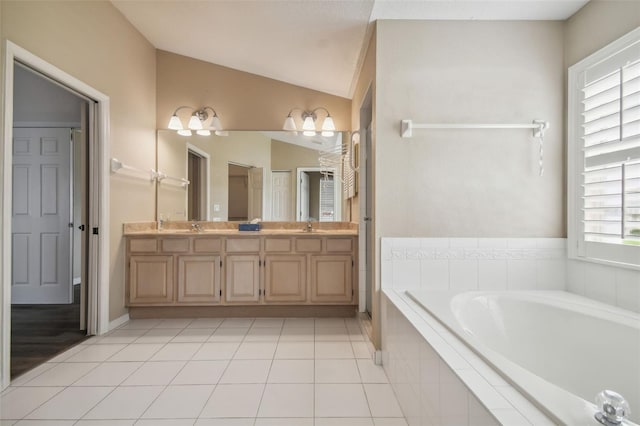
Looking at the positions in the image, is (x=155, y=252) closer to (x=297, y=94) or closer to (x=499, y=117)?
(x=297, y=94)

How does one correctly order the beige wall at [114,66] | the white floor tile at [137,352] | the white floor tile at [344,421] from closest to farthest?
1. the white floor tile at [344,421]
2. the beige wall at [114,66]
3. the white floor tile at [137,352]

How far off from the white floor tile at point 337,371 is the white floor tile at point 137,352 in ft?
4.02

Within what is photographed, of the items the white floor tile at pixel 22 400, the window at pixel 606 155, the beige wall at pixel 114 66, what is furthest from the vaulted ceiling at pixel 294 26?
the white floor tile at pixel 22 400

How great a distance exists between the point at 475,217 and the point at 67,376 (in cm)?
279

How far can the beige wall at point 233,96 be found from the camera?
3.52 metres

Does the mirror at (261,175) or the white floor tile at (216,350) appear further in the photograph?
the mirror at (261,175)

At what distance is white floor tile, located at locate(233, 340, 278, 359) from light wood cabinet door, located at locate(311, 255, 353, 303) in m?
0.71

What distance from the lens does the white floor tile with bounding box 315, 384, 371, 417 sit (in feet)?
5.29

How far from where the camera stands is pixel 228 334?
8.89 ft

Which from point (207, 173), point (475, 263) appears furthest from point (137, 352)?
point (475, 263)

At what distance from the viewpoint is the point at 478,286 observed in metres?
2.14

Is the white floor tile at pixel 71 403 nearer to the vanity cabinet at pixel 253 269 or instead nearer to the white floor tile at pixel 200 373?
the white floor tile at pixel 200 373

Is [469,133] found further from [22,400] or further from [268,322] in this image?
[22,400]

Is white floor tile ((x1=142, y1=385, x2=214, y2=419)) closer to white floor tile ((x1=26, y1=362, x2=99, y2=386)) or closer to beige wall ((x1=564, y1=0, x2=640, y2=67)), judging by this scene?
white floor tile ((x1=26, y1=362, x2=99, y2=386))
